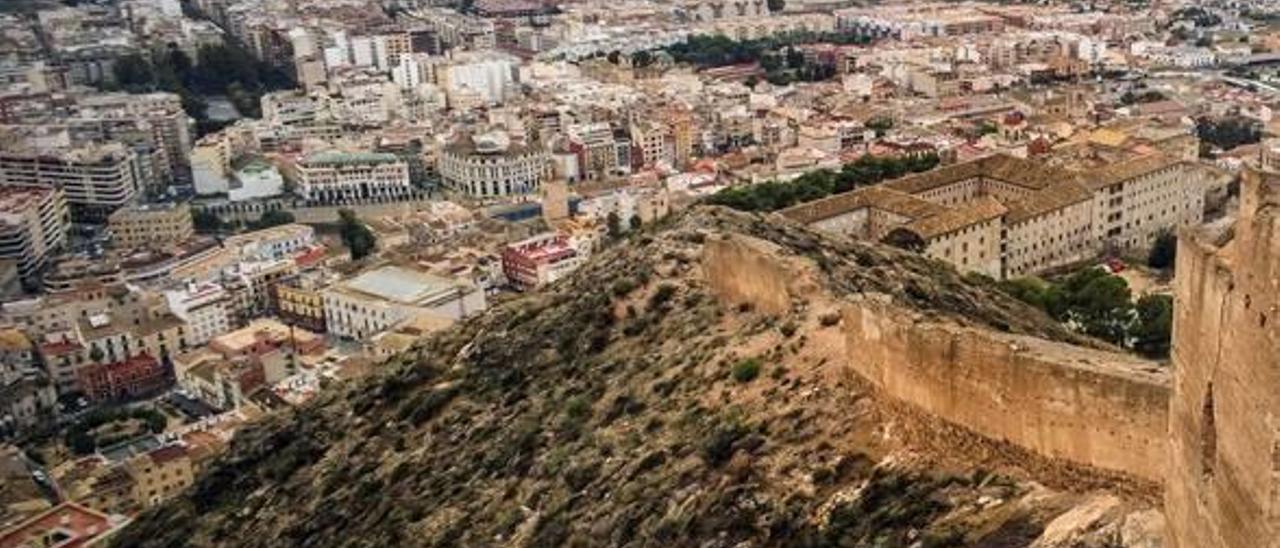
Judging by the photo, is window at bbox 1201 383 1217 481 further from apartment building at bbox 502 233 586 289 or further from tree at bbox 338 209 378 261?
tree at bbox 338 209 378 261

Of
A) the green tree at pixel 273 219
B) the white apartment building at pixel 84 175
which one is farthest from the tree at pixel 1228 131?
the white apartment building at pixel 84 175

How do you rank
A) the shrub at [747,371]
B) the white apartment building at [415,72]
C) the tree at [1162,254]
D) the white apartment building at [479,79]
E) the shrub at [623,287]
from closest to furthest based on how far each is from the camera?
the shrub at [747,371]
the shrub at [623,287]
the tree at [1162,254]
the white apartment building at [479,79]
the white apartment building at [415,72]

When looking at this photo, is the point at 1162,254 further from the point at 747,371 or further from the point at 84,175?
the point at 84,175

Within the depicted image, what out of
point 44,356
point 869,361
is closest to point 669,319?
point 869,361

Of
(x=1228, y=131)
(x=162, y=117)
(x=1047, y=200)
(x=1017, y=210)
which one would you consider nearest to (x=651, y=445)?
(x=1017, y=210)

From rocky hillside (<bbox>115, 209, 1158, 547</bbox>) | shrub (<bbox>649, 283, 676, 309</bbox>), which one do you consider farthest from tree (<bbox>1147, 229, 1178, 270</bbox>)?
shrub (<bbox>649, 283, 676, 309</bbox>)

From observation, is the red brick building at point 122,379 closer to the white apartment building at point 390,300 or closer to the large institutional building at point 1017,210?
the white apartment building at point 390,300
